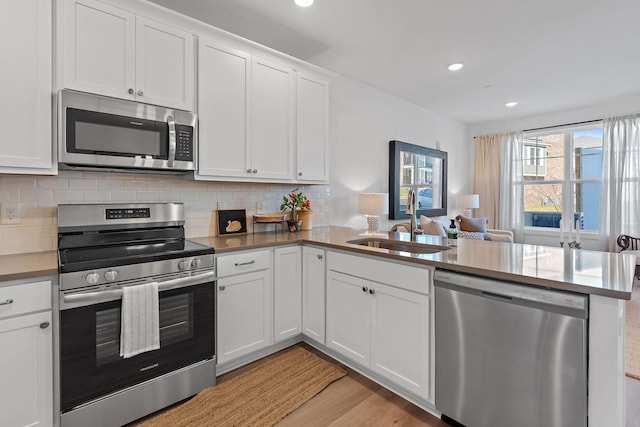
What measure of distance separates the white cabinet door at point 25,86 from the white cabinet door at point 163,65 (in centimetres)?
45

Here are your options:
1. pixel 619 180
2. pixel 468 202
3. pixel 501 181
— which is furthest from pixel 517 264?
pixel 501 181

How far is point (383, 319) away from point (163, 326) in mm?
1312

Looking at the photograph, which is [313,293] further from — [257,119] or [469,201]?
[469,201]

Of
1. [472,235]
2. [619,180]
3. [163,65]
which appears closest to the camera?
[163,65]

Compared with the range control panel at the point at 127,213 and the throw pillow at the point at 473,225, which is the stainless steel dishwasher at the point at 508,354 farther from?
the throw pillow at the point at 473,225

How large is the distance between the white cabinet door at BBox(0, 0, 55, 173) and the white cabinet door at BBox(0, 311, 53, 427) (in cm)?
79

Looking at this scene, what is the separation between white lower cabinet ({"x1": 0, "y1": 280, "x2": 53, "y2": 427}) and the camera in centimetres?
142

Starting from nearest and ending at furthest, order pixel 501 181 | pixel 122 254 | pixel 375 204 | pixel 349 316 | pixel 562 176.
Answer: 1. pixel 122 254
2. pixel 349 316
3. pixel 375 204
4. pixel 562 176
5. pixel 501 181

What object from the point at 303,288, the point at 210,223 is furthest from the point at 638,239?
the point at 210,223

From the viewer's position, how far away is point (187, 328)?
192 cm

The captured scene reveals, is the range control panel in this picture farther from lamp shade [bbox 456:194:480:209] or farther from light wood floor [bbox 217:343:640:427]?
lamp shade [bbox 456:194:480:209]

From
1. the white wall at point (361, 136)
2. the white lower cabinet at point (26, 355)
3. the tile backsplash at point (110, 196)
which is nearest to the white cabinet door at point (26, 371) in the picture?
the white lower cabinet at point (26, 355)

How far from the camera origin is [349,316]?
222cm

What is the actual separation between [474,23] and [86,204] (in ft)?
10.5
